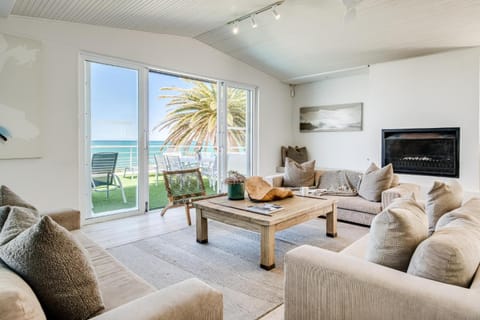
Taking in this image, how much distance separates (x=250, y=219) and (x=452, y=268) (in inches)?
64.8

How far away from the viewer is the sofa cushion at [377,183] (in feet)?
12.7

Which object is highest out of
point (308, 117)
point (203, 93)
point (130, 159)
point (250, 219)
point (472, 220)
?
point (203, 93)

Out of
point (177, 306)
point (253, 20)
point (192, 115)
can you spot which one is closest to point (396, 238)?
point (177, 306)

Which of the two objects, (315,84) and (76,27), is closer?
(76,27)

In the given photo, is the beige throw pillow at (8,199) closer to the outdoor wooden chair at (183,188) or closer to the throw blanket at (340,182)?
the outdoor wooden chair at (183,188)

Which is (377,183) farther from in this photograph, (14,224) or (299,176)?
(14,224)

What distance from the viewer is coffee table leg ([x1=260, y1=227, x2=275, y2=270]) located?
2.54 metres

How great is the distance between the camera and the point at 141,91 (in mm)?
4504

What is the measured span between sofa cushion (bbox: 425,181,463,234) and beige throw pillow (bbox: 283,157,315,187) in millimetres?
2734

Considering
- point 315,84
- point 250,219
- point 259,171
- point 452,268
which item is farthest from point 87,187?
point 315,84

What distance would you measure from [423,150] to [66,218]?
5065mm

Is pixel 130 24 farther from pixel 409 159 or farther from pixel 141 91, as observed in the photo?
pixel 409 159

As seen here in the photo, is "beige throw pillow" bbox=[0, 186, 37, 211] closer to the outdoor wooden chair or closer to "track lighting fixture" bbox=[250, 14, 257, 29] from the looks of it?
the outdoor wooden chair

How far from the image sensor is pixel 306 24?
4.26 m
